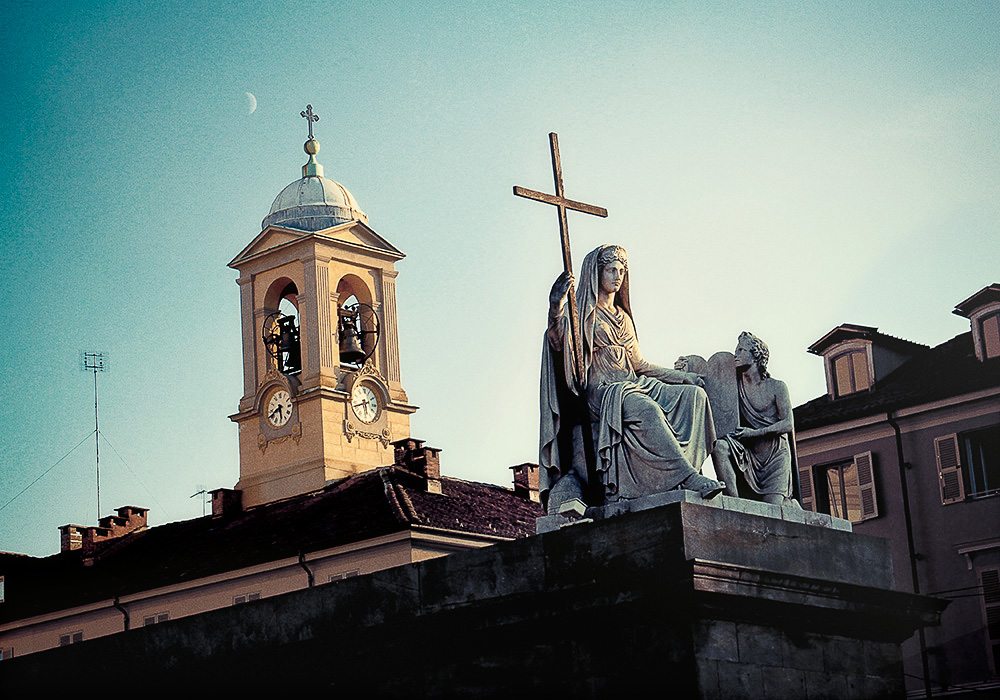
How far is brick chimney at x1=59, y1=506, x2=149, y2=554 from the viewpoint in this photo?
63094mm

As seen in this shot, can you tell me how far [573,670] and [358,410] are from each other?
2032 inches

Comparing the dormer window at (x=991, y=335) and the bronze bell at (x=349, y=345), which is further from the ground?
the bronze bell at (x=349, y=345)

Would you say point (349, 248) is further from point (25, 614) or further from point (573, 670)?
point (573, 670)

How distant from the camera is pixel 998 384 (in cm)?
3966

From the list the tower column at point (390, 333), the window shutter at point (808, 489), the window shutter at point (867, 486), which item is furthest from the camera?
the tower column at point (390, 333)

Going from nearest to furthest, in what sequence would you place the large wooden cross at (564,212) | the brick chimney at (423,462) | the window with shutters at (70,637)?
the large wooden cross at (564,212)
the brick chimney at (423,462)
the window with shutters at (70,637)

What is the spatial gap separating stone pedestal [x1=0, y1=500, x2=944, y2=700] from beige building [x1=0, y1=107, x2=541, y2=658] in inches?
1278

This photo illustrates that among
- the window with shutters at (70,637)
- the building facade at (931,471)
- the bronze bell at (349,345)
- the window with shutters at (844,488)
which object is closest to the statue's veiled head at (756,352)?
the building facade at (931,471)

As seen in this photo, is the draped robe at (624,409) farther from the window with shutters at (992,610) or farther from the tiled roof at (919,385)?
the tiled roof at (919,385)

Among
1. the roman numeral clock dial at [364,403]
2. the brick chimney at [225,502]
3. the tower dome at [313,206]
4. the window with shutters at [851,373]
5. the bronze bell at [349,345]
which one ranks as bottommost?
the window with shutters at [851,373]

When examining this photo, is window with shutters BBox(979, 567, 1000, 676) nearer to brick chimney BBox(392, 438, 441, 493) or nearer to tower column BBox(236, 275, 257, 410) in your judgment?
brick chimney BBox(392, 438, 441, 493)

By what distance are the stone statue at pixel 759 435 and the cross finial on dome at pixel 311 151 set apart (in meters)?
54.4

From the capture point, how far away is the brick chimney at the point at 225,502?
60.7 m

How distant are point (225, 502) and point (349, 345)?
8.38 m
